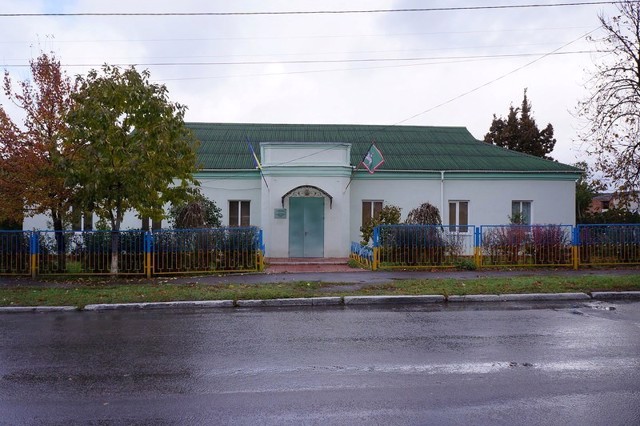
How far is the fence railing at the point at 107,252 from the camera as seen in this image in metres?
15.6

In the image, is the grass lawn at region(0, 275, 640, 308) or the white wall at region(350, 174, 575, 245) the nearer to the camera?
the grass lawn at region(0, 275, 640, 308)

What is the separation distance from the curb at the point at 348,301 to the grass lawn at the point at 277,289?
0.23 metres

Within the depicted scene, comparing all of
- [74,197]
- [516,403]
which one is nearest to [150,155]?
[74,197]

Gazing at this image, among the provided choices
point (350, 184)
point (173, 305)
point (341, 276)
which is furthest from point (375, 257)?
point (173, 305)

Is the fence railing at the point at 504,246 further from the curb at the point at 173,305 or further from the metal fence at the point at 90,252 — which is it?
the metal fence at the point at 90,252

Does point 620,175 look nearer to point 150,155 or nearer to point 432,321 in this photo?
point 432,321

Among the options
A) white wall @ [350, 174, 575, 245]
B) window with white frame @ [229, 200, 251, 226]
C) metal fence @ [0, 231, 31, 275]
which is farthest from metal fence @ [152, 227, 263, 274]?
white wall @ [350, 174, 575, 245]

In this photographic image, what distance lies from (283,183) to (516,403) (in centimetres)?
1634

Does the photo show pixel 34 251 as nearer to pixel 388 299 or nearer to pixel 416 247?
pixel 388 299

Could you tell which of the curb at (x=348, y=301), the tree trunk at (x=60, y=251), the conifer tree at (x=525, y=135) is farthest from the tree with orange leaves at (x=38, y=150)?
the conifer tree at (x=525, y=135)

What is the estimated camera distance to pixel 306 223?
2112cm

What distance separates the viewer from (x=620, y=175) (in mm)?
20625

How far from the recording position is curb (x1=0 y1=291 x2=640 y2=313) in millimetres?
11219

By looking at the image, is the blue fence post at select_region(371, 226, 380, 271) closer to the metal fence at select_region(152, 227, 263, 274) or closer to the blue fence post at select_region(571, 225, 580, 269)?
the metal fence at select_region(152, 227, 263, 274)
